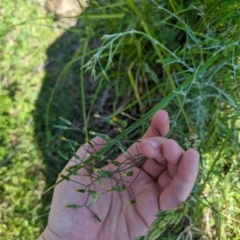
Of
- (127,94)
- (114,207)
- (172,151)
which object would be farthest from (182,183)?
(127,94)

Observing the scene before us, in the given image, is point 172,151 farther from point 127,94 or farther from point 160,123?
point 127,94

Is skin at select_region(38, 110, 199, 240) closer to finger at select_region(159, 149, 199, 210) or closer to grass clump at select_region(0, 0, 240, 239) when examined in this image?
finger at select_region(159, 149, 199, 210)

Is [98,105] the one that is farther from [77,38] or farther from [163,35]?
[163,35]

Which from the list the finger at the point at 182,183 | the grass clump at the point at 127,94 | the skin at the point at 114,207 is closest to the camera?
the finger at the point at 182,183

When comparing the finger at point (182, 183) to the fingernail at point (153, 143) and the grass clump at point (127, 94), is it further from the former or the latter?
the grass clump at point (127, 94)

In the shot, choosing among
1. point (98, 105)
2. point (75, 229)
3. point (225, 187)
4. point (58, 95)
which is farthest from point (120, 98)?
point (75, 229)

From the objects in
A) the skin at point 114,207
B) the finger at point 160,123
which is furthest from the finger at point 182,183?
the finger at point 160,123

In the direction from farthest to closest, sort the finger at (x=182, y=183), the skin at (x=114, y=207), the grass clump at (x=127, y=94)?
1. the grass clump at (x=127, y=94)
2. the skin at (x=114, y=207)
3. the finger at (x=182, y=183)
